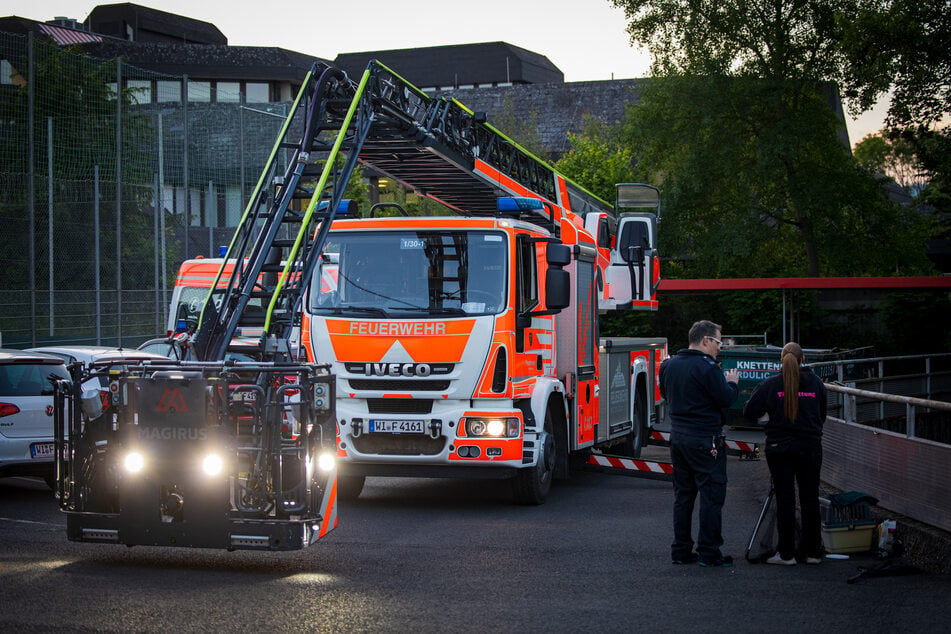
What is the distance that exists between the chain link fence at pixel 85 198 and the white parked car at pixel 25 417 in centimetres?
1209

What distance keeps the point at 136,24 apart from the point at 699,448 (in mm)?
90967

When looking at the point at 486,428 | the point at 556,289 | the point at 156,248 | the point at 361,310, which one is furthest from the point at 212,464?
the point at 156,248

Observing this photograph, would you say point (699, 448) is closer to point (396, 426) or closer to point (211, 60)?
point (396, 426)

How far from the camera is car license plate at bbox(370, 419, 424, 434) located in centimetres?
1212

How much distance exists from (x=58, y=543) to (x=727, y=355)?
1609 cm

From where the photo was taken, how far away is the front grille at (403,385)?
12148 millimetres

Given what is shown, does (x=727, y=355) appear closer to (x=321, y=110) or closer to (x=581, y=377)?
(x=581, y=377)

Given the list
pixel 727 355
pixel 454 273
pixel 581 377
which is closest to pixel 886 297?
pixel 727 355

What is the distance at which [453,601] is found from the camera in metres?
7.84

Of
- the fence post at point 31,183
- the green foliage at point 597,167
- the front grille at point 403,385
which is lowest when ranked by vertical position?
the front grille at point 403,385

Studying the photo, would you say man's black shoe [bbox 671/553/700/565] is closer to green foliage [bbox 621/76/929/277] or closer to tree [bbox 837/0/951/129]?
tree [bbox 837/0/951/129]

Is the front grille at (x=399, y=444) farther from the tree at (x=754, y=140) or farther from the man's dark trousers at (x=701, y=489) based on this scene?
the tree at (x=754, y=140)

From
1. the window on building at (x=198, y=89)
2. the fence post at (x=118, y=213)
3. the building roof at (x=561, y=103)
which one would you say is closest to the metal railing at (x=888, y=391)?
Result: the fence post at (x=118, y=213)

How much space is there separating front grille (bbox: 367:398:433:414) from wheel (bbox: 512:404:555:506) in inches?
45.9
